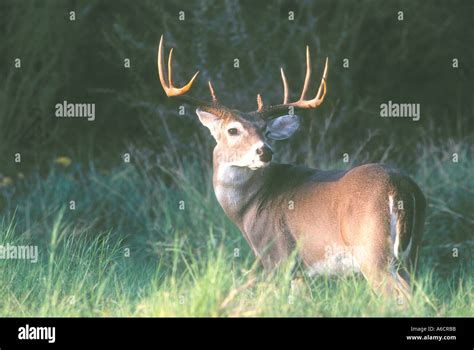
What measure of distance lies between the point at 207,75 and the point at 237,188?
3429mm

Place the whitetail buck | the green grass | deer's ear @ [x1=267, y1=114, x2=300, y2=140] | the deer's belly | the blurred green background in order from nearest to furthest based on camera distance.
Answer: the green grass → the whitetail buck → the deer's belly → deer's ear @ [x1=267, y1=114, x2=300, y2=140] → the blurred green background

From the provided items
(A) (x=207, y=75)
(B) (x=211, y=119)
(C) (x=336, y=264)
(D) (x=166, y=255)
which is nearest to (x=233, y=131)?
(B) (x=211, y=119)

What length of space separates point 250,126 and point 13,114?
4.50 metres

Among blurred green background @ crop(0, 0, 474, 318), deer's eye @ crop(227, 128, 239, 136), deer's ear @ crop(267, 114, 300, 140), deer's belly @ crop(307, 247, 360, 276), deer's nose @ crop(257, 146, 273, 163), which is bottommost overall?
deer's belly @ crop(307, 247, 360, 276)

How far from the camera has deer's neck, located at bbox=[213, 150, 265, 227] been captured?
28.7ft

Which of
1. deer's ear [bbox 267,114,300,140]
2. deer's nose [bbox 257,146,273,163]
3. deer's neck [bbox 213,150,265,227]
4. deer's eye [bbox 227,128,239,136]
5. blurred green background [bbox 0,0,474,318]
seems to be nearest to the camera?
deer's nose [bbox 257,146,273,163]

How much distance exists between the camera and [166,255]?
9.53 meters

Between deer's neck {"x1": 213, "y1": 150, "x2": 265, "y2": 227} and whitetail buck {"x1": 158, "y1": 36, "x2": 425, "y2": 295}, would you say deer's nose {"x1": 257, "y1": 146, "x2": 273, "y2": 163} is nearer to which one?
whitetail buck {"x1": 158, "y1": 36, "x2": 425, "y2": 295}

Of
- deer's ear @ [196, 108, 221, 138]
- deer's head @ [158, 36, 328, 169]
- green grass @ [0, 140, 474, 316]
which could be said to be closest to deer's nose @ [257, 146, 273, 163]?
deer's head @ [158, 36, 328, 169]

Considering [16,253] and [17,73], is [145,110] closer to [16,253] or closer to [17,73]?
[17,73]

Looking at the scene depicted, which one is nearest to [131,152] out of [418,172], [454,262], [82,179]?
[82,179]

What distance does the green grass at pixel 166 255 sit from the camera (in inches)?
291

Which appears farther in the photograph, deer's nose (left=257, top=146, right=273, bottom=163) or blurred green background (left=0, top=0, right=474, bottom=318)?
blurred green background (left=0, top=0, right=474, bottom=318)

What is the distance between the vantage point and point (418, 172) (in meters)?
10.3
